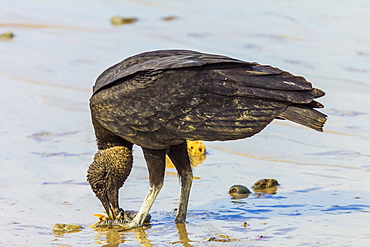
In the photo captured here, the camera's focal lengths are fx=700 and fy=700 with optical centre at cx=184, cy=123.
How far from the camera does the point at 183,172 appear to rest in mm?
4957

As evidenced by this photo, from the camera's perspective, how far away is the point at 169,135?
4496mm

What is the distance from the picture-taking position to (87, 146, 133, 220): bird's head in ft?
15.6

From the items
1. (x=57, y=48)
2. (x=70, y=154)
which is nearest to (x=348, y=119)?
(x=70, y=154)

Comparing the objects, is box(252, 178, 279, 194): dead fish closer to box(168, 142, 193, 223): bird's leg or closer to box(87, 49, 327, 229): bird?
box(168, 142, 193, 223): bird's leg

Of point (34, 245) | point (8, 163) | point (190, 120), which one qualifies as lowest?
point (34, 245)

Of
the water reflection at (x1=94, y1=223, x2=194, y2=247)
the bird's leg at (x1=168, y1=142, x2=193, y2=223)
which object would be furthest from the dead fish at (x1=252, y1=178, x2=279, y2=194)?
the water reflection at (x1=94, y1=223, x2=194, y2=247)

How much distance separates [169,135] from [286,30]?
22.4ft

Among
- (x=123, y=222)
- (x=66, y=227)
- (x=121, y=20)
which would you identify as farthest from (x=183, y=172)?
(x=121, y=20)

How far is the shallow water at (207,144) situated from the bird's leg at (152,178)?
0.10 meters

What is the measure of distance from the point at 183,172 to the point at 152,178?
0.31 meters

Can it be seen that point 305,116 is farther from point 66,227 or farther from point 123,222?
point 66,227

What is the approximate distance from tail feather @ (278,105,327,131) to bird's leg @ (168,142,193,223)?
30.5 inches

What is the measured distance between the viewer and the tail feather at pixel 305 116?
14.4 feet

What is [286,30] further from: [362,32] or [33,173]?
[33,173]
